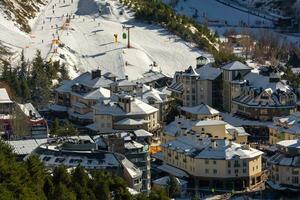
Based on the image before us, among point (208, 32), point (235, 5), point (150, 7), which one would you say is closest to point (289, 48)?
point (208, 32)

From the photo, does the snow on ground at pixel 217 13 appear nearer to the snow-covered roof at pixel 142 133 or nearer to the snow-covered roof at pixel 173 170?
the snow-covered roof at pixel 142 133

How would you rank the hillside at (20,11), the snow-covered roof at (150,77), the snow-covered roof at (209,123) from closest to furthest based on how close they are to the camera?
the snow-covered roof at (209,123) < the snow-covered roof at (150,77) < the hillside at (20,11)

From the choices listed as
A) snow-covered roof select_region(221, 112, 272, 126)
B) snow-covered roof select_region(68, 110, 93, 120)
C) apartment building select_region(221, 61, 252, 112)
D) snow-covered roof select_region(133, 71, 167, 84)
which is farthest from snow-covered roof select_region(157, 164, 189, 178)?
snow-covered roof select_region(133, 71, 167, 84)

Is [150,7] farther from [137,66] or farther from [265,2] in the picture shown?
[265,2]

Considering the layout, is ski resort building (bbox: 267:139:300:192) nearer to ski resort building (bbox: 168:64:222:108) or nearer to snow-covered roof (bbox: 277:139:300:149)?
snow-covered roof (bbox: 277:139:300:149)

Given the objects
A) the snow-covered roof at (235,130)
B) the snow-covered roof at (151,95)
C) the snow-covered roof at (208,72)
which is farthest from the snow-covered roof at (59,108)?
the snow-covered roof at (235,130)

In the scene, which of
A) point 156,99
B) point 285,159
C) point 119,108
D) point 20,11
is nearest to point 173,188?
point 285,159

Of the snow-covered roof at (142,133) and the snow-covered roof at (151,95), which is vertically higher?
the snow-covered roof at (151,95)

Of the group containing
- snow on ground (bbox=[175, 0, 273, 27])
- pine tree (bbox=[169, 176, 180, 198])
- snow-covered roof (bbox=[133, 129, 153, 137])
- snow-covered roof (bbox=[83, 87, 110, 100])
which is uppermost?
snow on ground (bbox=[175, 0, 273, 27])
